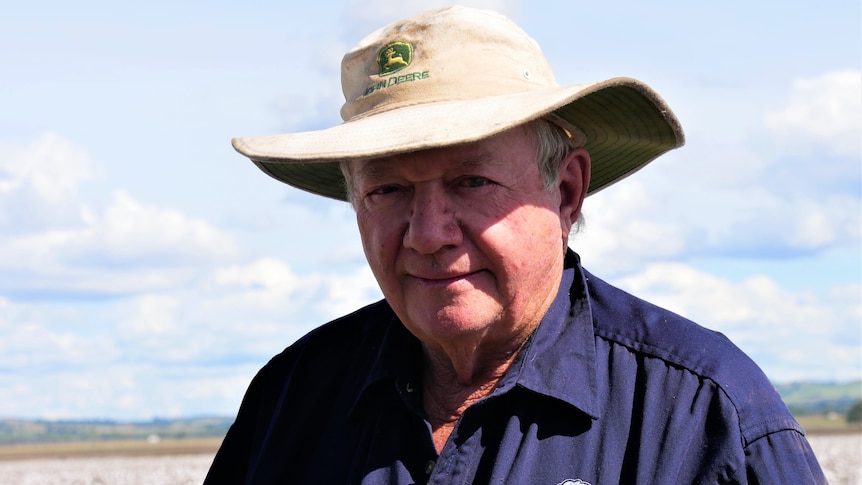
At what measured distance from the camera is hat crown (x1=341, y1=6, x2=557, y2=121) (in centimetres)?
327

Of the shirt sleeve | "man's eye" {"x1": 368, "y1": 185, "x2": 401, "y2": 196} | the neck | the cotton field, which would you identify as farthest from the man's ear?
the cotton field

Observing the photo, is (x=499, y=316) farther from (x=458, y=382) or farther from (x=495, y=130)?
(x=495, y=130)

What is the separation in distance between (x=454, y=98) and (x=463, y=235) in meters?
0.42

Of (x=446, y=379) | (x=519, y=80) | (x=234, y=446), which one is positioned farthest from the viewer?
(x=234, y=446)

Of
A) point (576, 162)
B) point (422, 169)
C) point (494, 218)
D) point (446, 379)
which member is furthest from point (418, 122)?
point (446, 379)

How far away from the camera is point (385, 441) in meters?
3.37

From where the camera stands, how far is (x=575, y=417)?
3125 millimetres

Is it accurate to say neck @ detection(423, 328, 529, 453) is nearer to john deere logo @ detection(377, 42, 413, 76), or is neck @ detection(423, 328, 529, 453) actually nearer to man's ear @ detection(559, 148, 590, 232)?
man's ear @ detection(559, 148, 590, 232)

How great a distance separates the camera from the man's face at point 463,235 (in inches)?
122

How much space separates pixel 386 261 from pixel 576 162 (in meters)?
0.68

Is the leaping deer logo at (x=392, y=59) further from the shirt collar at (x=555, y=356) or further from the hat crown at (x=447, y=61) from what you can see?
the shirt collar at (x=555, y=356)

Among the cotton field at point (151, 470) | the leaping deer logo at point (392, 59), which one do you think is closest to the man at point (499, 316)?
Result: the leaping deer logo at point (392, 59)

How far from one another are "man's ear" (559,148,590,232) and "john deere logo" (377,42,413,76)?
0.57 m

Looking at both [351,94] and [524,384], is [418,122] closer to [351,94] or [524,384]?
[351,94]
